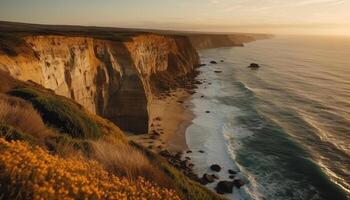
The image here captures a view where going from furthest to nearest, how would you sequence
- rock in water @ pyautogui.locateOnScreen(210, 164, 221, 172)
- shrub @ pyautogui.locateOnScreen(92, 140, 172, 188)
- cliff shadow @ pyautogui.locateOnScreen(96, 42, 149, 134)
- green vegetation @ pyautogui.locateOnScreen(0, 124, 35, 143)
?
cliff shadow @ pyautogui.locateOnScreen(96, 42, 149, 134)
rock in water @ pyautogui.locateOnScreen(210, 164, 221, 172)
shrub @ pyautogui.locateOnScreen(92, 140, 172, 188)
green vegetation @ pyautogui.locateOnScreen(0, 124, 35, 143)

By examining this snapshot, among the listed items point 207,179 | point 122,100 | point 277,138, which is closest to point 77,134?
point 207,179

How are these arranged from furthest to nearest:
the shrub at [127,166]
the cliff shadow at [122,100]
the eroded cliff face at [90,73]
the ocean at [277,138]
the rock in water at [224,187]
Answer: the cliff shadow at [122,100], the eroded cliff face at [90,73], the ocean at [277,138], the rock in water at [224,187], the shrub at [127,166]

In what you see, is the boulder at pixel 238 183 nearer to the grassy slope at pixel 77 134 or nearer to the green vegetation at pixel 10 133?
the grassy slope at pixel 77 134

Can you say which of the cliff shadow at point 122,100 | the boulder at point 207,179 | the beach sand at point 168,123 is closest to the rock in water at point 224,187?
the boulder at point 207,179

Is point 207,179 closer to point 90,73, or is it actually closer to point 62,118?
point 62,118

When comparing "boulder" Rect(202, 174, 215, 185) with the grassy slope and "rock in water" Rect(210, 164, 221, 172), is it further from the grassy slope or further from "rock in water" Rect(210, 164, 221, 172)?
the grassy slope

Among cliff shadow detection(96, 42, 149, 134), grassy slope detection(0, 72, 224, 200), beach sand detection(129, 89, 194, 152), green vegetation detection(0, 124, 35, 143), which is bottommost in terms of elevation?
beach sand detection(129, 89, 194, 152)

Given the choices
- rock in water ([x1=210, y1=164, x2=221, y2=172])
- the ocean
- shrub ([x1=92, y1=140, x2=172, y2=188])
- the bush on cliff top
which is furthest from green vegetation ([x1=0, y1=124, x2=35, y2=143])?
rock in water ([x1=210, y1=164, x2=221, y2=172])

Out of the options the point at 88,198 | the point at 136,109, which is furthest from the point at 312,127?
the point at 88,198
